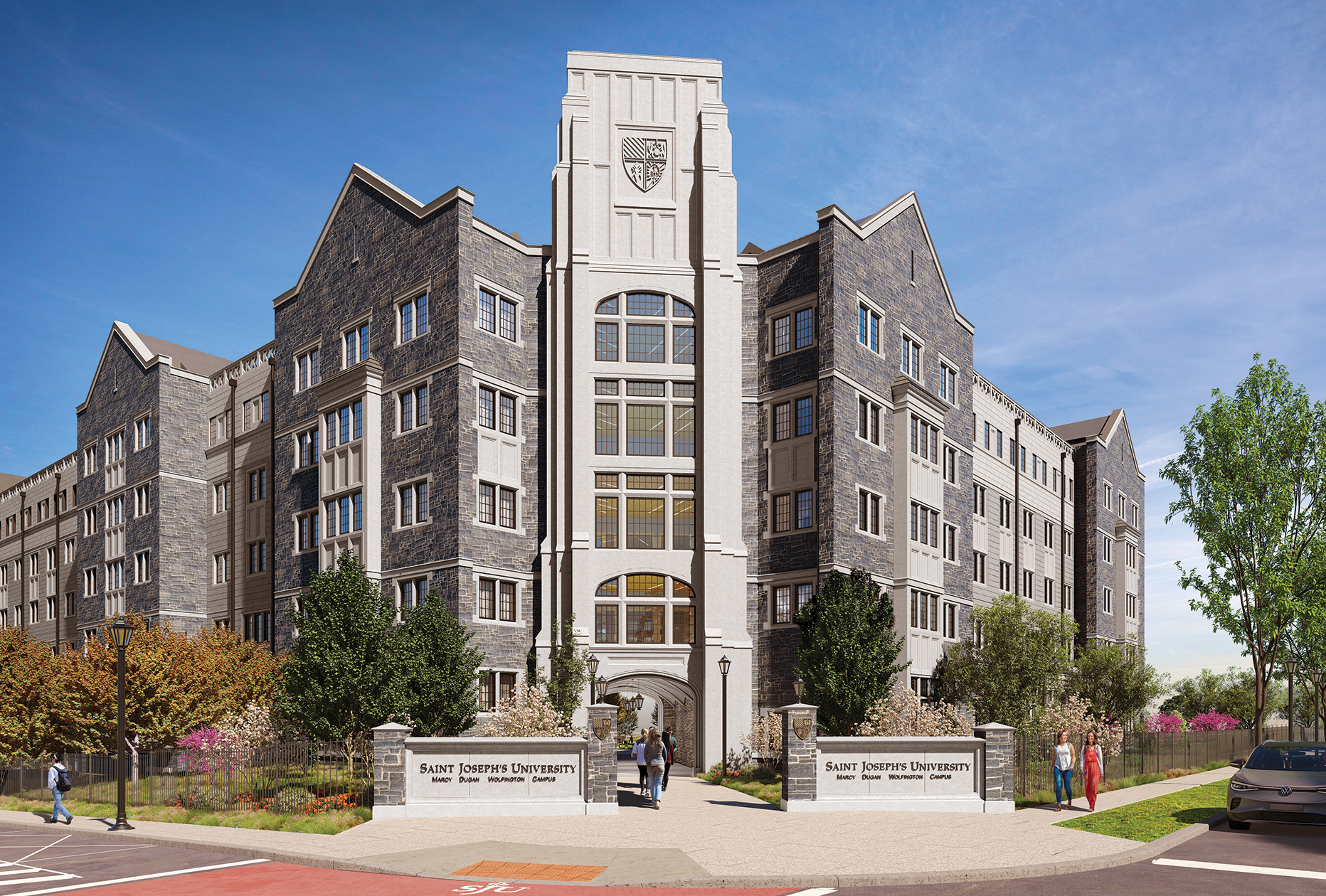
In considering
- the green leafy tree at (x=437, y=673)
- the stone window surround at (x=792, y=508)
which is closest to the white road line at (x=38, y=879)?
the green leafy tree at (x=437, y=673)

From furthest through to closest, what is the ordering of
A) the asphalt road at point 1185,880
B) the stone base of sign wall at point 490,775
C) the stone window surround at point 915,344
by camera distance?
1. the stone window surround at point 915,344
2. the stone base of sign wall at point 490,775
3. the asphalt road at point 1185,880

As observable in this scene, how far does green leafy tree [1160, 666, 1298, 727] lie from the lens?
234ft

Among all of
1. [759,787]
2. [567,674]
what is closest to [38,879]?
[759,787]

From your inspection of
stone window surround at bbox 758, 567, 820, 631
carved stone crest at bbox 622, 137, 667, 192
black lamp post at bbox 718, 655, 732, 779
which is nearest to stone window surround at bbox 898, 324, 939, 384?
stone window surround at bbox 758, 567, 820, 631

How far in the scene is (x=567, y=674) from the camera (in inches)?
1335

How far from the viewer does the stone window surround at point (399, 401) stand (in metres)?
→ 37.4

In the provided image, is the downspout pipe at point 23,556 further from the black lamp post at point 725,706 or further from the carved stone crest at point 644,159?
the black lamp post at point 725,706

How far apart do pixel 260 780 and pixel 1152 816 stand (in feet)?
66.8

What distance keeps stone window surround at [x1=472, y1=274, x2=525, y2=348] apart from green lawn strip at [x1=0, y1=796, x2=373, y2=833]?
18.5 m

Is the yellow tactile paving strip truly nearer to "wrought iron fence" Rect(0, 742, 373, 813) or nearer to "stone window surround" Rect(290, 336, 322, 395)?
"wrought iron fence" Rect(0, 742, 373, 813)

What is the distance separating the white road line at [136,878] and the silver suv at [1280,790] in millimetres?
18818

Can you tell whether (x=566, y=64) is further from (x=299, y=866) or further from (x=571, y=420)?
(x=299, y=866)

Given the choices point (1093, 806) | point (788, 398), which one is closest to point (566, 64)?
point (788, 398)

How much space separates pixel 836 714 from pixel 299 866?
17637mm
